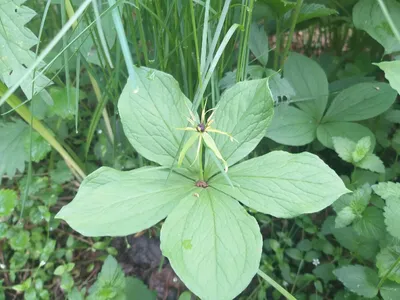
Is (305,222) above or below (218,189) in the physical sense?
below

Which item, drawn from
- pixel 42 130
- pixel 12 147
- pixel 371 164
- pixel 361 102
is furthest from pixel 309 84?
pixel 12 147

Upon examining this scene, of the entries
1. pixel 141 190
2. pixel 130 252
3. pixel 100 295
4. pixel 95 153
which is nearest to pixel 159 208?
pixel 141 190

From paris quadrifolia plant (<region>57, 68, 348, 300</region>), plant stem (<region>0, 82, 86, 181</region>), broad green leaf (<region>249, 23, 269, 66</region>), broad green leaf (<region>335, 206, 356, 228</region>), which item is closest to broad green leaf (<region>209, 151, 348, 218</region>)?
paris quadrifolia plant (<region>57, 68, 348, 300</region>)

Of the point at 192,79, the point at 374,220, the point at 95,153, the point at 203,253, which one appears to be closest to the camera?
the point at 203,253

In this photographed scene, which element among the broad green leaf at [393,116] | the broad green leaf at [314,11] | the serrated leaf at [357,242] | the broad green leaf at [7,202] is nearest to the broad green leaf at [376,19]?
the broad green leaf at [314,11]

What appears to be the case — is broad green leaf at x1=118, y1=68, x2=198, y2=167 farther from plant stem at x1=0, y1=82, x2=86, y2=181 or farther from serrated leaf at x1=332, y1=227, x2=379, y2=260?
serrated leaf at x1=332, y1=227, x2=379, y2=260

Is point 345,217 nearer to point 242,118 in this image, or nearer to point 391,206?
point 391,206

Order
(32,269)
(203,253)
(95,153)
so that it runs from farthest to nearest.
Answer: (95,153), (32,269), (203,253)

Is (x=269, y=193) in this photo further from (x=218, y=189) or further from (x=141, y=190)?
(x=141, y=190)
